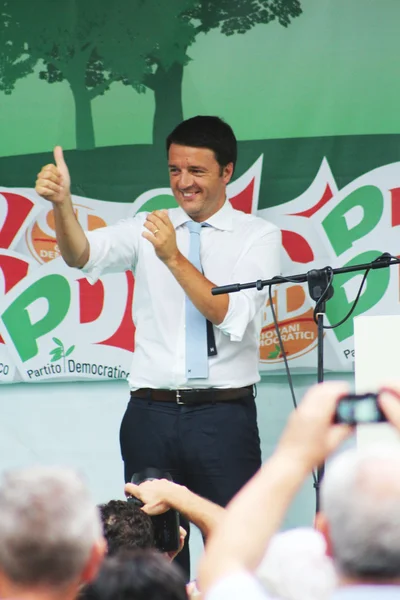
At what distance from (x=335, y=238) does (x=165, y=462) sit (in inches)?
43.2

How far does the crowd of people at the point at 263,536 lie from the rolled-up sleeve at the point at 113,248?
230cm

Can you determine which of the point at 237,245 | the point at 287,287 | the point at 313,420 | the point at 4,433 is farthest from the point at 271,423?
the point at 313,420

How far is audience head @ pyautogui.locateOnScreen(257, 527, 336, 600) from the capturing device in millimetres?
1341

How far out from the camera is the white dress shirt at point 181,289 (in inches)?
142

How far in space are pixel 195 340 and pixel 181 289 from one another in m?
0.20

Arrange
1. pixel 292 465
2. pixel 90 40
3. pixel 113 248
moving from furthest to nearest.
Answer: pixel 90 40 < pixel 113 248 < pixel 292 465

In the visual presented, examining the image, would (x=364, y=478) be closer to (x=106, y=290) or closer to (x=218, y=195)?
(x=218, y=195)

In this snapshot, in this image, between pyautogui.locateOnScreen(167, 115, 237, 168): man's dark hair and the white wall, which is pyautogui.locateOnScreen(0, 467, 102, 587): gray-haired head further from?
the white wall

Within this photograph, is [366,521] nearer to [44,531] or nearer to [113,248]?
[44,531]

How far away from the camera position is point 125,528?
216 centimetres

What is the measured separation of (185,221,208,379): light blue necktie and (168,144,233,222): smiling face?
0.16m

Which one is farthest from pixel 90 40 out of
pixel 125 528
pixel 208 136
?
pixel 125 528

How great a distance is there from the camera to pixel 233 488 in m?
3.58

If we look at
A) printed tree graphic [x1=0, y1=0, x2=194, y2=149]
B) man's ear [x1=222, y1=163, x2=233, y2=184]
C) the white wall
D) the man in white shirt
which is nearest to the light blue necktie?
the man in white shirt
